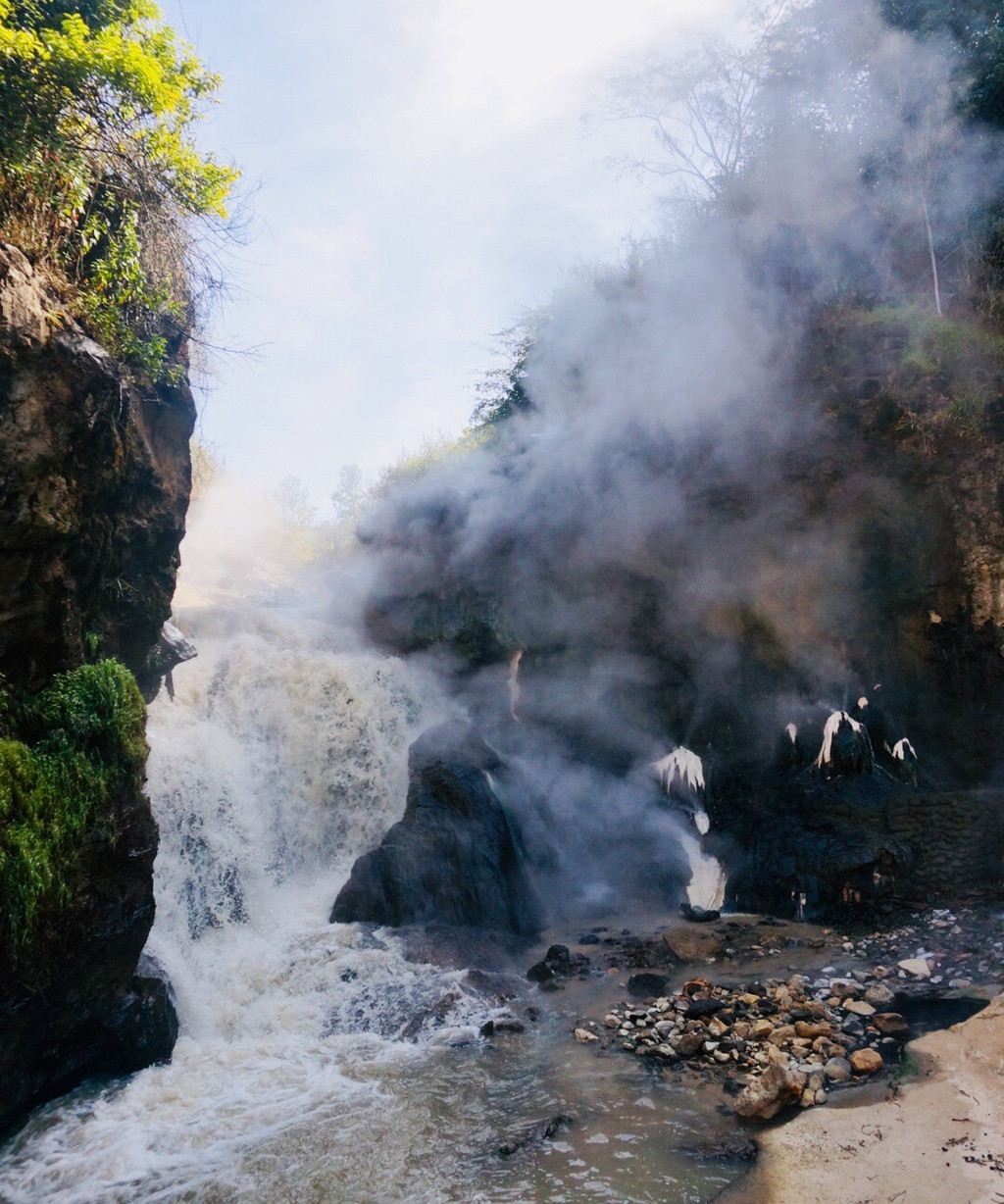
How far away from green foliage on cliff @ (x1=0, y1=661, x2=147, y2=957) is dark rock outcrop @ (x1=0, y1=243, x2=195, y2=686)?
354mm

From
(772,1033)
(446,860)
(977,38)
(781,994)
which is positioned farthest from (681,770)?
(977,38)

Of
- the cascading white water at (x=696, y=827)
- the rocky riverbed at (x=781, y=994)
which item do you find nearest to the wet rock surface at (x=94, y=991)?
the rocky riverbed at (x=781, y=994)

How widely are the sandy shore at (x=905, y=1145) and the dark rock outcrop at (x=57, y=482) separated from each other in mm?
6782

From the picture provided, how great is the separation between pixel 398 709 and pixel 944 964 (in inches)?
406

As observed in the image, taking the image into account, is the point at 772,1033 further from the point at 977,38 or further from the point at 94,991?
the point at 977,38

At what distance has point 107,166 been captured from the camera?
736cm

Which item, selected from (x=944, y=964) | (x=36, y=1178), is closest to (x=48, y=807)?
(x=36, y=1178)

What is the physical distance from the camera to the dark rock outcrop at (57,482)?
567cm

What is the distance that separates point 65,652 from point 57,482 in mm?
1575

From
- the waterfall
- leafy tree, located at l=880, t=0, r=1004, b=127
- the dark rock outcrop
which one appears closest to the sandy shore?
the waterfall

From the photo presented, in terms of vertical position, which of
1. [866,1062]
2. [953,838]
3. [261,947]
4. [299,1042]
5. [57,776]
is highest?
[57,776]

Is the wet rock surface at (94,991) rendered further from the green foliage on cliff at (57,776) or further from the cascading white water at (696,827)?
the cascading white water at (696,827)

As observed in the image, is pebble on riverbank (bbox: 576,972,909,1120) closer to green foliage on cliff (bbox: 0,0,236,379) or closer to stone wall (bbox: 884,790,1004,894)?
stone wall (bbox: 884,790,1004,894)

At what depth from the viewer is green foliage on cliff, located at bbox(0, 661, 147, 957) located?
16.5 ft
